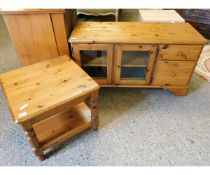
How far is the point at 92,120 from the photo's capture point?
1.20m

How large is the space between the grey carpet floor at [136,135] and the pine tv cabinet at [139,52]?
145 millimetres

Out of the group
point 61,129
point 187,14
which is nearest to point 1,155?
point 61,129

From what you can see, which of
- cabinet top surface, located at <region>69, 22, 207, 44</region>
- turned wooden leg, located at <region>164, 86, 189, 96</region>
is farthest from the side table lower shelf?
turned wooden leg, located at <region>164, 86, 189, 96</region>

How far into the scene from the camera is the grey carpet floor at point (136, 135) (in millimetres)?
1126

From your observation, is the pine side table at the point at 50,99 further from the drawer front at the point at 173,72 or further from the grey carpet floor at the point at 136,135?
the drawer front at the point at 173,72

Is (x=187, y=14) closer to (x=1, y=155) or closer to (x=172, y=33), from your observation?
(x=172, y=33)

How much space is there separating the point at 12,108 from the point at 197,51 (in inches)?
50.8

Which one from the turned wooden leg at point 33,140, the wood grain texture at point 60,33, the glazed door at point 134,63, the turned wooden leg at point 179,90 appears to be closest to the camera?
the turned wooden leg at point 33,140

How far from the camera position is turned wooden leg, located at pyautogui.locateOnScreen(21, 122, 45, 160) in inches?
34.9

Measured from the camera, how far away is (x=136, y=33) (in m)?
1.32

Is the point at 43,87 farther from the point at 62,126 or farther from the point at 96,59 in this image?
the point at 96,59

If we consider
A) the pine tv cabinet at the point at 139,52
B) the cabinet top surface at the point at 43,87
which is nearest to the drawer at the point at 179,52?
the pine tv cabinet at the point at 139,52

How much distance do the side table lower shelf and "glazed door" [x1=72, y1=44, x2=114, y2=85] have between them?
334 mm

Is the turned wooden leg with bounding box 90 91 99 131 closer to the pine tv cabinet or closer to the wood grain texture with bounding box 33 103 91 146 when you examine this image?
the wood grain texture with bounding box 33 103 91 146
